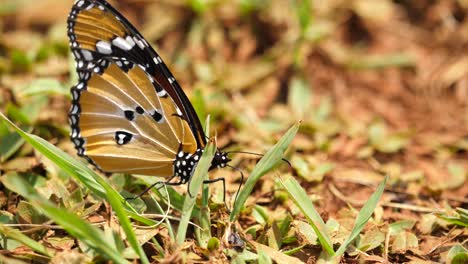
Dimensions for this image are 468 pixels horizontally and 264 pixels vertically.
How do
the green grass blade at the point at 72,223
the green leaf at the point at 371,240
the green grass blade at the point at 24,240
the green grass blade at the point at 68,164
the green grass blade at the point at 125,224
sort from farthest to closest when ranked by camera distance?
1. the green leaf at the point at 371,240
2. the green grass blade at the point at 68,164
3. the green grass blade at the point at 24,240
4. the green grass blade at the point at 125,224
5. the green grass blade at the point at 72,223

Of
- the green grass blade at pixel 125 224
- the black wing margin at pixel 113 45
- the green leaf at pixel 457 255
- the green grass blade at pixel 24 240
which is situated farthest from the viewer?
the black wing margin at pixel 113 45

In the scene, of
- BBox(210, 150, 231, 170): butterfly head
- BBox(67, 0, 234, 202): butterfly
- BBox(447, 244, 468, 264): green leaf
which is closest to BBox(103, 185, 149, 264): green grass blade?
BBox(67, 0, 234, 202): butterfly

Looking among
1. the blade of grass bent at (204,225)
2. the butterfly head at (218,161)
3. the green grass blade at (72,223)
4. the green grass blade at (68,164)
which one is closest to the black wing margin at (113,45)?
the butterfly head at (218,161)

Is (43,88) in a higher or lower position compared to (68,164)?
higher

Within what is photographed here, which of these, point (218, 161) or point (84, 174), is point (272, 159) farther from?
point (84, 174)

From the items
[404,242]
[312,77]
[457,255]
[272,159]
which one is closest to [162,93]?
[272,159]

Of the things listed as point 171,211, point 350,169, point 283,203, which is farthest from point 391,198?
point 171,211

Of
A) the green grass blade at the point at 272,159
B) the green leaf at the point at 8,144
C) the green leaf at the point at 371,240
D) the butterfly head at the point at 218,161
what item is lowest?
the green leaf at the point at 371,240

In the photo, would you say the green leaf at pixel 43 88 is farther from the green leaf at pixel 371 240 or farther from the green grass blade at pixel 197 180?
the green leaf at pixel 371 240

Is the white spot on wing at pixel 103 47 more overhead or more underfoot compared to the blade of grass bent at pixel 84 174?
more overhead
